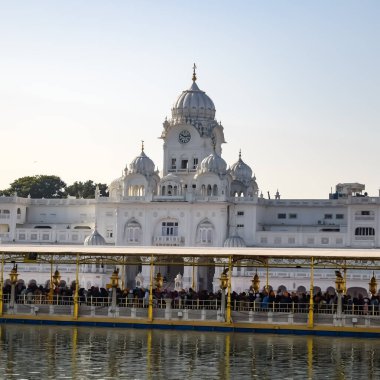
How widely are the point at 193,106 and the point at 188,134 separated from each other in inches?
99.6

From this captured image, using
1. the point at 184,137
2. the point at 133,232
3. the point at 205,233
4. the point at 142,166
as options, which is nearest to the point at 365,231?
the point at 205,233

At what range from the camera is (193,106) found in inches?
4158

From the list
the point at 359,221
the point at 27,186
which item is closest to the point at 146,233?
the point at 359,221

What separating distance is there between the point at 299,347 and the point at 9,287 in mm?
14648

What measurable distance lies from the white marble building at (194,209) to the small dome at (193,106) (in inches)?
3.5

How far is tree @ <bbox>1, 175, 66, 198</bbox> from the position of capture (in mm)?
131875

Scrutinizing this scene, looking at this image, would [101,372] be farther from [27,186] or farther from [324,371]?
[27,186]

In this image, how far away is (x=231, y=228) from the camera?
99.4 metres

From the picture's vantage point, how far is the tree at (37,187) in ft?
433

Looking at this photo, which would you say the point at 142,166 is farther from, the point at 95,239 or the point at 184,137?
the point at 95,239

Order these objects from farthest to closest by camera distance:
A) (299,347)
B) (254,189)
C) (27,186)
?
(27,186), (254,189), (299,347)

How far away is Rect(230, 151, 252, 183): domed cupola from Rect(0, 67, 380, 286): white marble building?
0.09m

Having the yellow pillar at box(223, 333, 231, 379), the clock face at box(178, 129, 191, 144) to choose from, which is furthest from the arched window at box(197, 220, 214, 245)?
the yellow pillar at box(223, 333, 231, 379)

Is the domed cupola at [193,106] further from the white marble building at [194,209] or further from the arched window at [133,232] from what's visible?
the arched window at [133,232]
